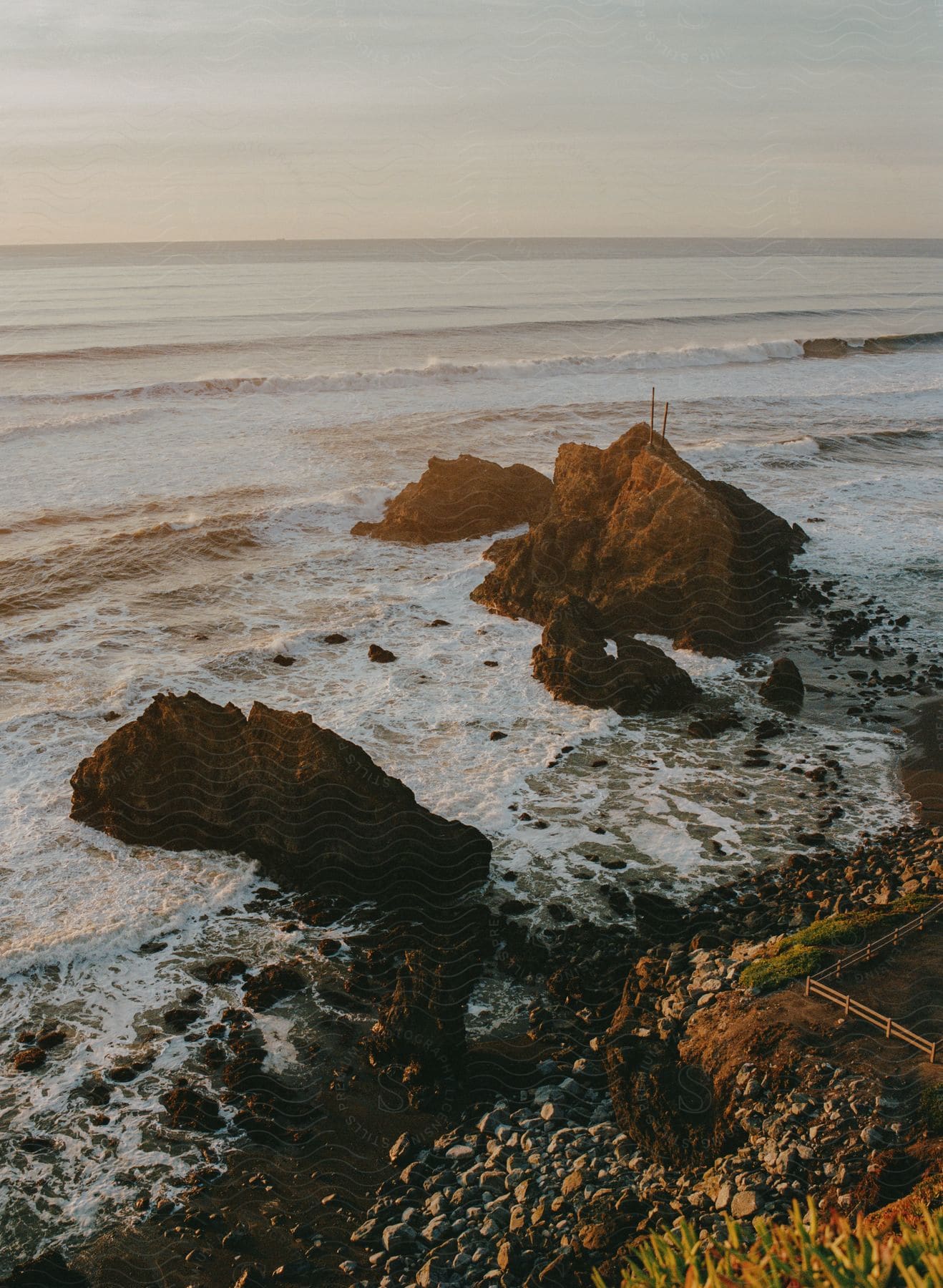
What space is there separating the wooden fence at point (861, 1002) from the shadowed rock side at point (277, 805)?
14.7ft

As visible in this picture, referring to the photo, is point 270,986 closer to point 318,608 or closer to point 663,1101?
point 663,1101

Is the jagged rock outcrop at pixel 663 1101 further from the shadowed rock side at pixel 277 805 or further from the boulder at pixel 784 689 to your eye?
the boulder at pixel 784 689

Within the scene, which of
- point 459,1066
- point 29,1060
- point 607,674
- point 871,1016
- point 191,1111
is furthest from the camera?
point 607,674

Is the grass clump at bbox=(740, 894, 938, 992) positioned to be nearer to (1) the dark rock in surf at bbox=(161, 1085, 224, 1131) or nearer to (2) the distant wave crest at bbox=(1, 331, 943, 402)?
(1) the dark rock in surf at bbox=(161, 1085, 224, 1131)

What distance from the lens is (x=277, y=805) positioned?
44.8 feet

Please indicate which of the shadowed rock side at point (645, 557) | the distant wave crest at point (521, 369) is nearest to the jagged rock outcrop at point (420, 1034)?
the shadowed rock side at point (645, 557)

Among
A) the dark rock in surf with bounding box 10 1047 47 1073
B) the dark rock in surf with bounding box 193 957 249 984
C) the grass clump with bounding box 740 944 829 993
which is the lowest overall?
the dark rock in surf with bounding box 10 1047 47 1073

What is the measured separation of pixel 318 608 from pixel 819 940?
561 inches

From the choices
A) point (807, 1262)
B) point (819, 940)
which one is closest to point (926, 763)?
point (819, 940)

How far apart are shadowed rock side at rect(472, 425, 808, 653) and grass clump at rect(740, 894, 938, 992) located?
9.11m

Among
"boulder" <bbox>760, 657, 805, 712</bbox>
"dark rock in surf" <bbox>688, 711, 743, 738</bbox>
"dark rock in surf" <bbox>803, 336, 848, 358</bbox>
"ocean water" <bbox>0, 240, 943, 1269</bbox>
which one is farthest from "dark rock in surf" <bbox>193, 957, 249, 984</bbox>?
"dark rock in surf" <bbox>803, 336, 848, 358</bbox>

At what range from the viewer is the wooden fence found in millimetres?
9125

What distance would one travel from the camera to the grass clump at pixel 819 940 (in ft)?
34.0

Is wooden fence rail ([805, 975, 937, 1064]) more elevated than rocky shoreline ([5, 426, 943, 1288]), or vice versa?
wooden fence rail ([805, 975, 937, 1064])
